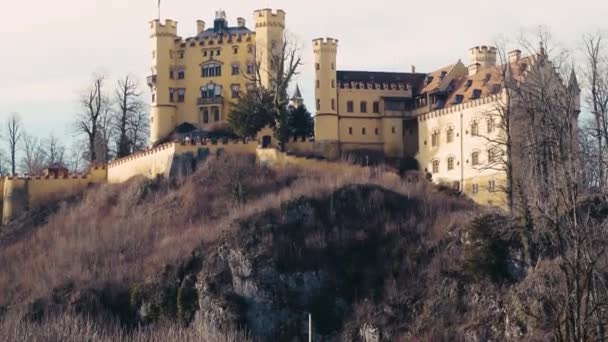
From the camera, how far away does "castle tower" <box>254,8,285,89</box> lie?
77.8 m

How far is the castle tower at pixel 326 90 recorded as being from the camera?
246ft

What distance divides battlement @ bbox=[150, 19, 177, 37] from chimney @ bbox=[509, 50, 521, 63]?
79.0 feet

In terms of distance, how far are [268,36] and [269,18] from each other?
47.7 inches

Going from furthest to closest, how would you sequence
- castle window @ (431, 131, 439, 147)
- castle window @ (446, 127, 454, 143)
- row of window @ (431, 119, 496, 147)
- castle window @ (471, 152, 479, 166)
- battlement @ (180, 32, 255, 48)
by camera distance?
battlement @ (180, 32, 255, 48)
castle window @ (431, 131, 439, 147)
castle window @ (446, 127, 454, 143)
castle window @ (471, 152, 479, 166)
row of window @ (431, 119, 496, 147)

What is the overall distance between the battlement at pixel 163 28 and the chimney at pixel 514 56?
79.0ft

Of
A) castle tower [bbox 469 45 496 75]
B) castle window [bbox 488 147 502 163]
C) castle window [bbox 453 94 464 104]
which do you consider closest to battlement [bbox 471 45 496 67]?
castle tower [bbox 469 45 496 75]

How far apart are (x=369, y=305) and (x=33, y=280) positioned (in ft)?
63.5

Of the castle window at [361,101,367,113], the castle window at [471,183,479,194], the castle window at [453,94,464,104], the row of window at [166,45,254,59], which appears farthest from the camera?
the row of window at [166,45,254,59]

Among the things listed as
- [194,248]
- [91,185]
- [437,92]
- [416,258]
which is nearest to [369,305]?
[416,258]

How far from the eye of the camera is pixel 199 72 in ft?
263

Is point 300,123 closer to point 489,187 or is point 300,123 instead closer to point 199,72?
point 199,72

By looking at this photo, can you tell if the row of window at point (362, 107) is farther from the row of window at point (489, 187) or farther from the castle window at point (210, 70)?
the row of window at point (489, 187)

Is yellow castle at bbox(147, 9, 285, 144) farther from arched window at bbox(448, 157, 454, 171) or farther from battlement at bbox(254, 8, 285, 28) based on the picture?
arched window at bbox(448, 157, 454, 171)

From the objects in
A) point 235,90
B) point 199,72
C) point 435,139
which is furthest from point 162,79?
point 435,139
